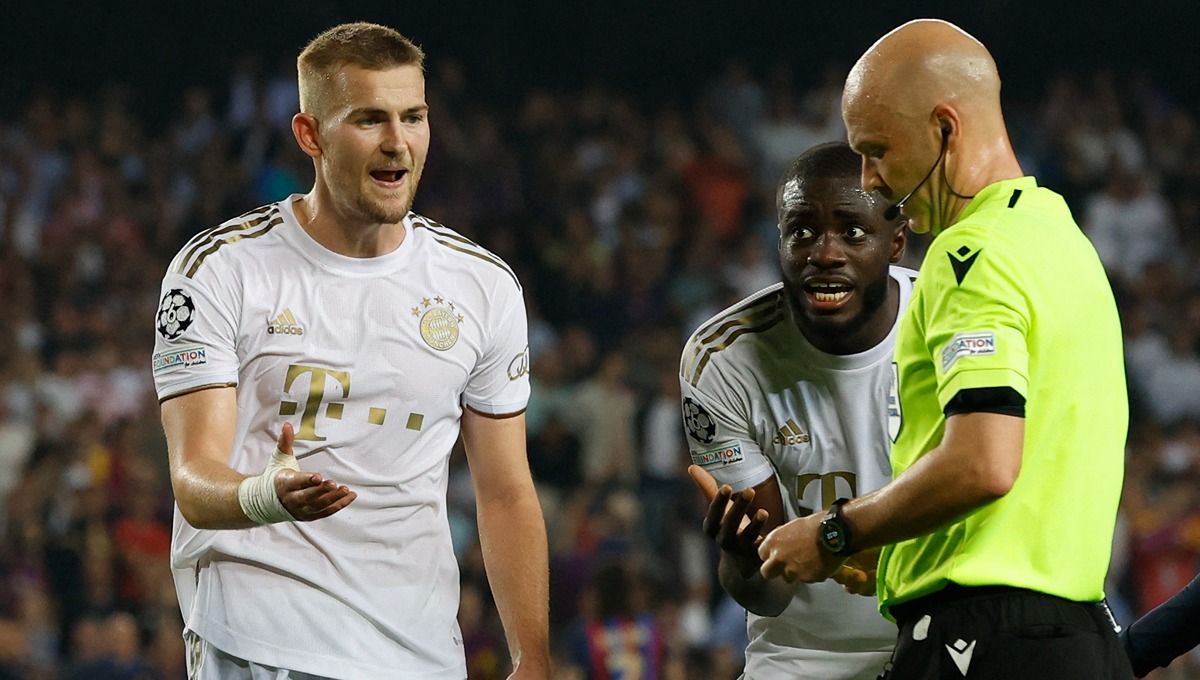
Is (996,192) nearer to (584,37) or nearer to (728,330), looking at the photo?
(728,330)

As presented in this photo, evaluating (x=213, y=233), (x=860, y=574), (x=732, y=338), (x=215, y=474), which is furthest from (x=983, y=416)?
(x=213, y=233)

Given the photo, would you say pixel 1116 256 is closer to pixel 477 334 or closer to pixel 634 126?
pixel 634 126

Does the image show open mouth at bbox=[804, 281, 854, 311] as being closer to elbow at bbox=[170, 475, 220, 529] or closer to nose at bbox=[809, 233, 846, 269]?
nose at bbox=[809, 233, 846, 269]

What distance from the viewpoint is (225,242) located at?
441 centimetres

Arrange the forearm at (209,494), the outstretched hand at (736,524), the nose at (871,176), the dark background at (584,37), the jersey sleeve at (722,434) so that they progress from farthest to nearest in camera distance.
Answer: the dark background at (584,37) < the jersey sleeve at (722,434) < the forearm at (209,494) < the outstretched hand at (736,524) < the nose at (871,176)

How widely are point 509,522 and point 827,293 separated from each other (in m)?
1.11

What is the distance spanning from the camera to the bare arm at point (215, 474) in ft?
12.0

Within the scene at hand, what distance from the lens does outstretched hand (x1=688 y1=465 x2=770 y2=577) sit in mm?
3824

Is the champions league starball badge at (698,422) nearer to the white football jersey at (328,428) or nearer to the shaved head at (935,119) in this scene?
the white football jersey at (328,428)

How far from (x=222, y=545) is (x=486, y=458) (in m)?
0.80

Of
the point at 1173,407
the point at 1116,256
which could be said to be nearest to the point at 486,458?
the point at 1173,407

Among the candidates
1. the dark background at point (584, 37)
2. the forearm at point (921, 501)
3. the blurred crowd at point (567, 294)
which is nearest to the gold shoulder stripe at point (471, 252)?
the forearm at point (921, 501)

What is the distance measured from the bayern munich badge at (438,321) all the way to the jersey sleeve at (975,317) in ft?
5.11

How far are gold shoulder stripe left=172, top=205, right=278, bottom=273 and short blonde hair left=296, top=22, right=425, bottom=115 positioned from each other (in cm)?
32
